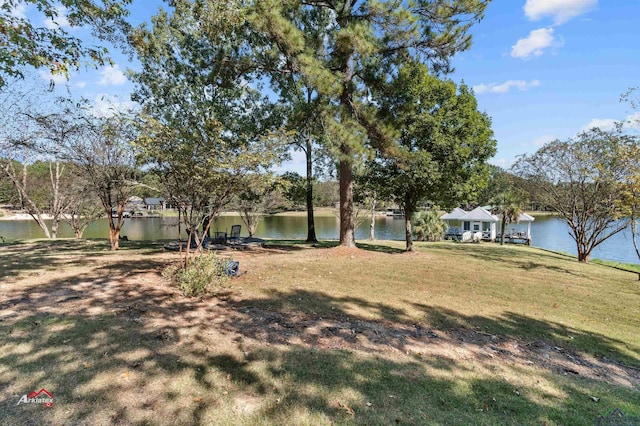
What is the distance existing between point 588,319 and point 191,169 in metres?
7.15

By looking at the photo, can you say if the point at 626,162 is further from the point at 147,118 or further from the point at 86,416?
the point at 86,416

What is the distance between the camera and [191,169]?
224 inches

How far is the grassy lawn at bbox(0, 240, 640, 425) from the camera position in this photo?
2.53 metres

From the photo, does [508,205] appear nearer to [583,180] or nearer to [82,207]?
[583,180]

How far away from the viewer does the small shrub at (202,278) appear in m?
5.10

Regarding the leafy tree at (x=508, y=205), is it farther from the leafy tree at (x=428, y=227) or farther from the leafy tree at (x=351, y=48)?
the leafy tree at (x=351, y=48)

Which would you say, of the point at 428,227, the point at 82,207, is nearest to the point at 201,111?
the point at 82,207

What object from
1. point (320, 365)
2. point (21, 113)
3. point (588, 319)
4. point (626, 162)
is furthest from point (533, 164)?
point (21, 113)

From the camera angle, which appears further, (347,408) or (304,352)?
(304,352)

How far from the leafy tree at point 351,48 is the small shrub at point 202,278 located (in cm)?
494

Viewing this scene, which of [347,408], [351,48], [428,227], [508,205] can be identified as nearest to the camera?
[347,408]

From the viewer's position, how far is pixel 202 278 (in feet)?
16.9

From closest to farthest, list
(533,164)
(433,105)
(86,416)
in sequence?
(86,416) → (433,105) → (533,164)

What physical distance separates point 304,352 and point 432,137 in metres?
8.93
